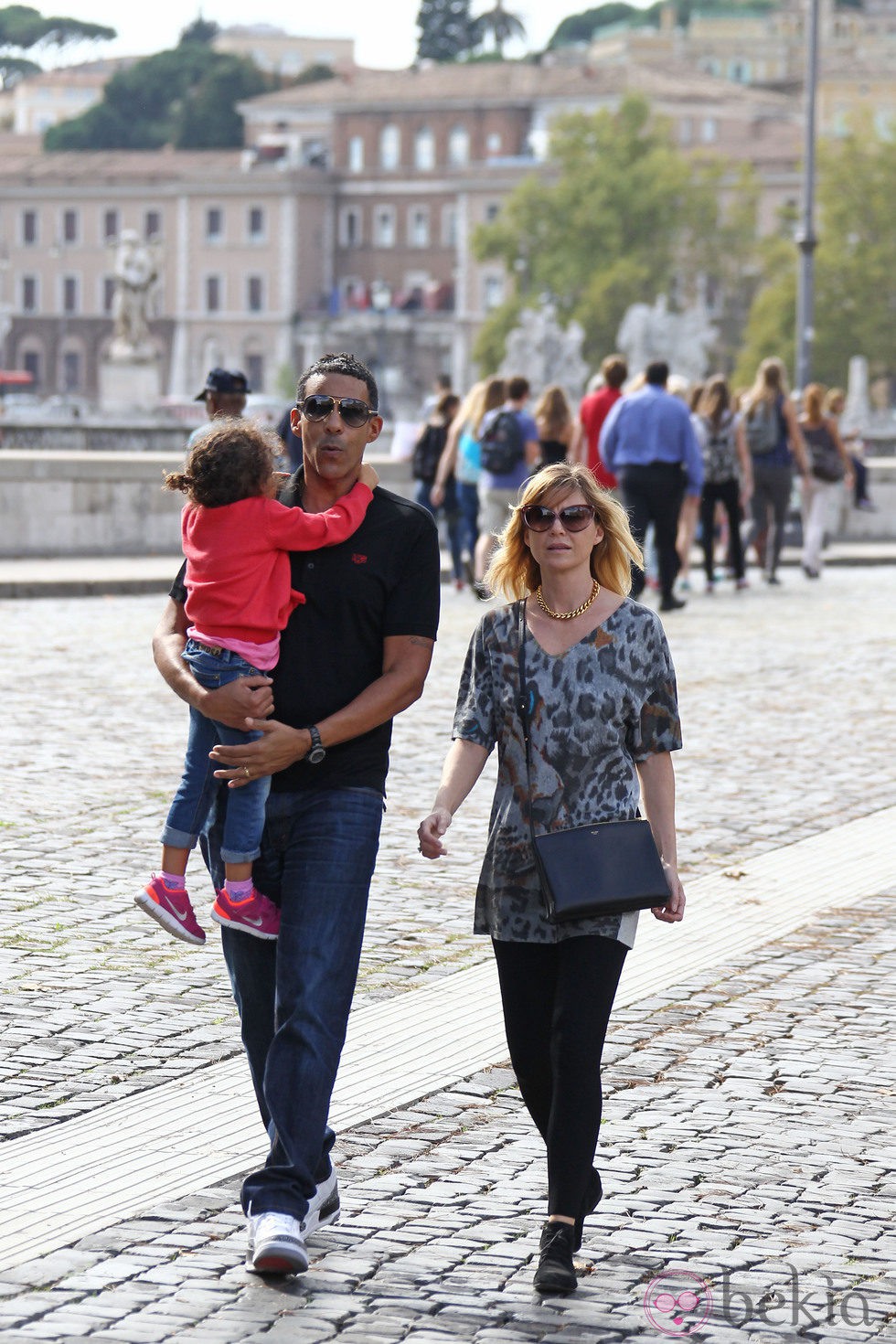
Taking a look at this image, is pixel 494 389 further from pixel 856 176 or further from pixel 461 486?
Answer: pixel 856 176

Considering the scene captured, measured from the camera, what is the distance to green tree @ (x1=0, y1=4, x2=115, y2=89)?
632 feet

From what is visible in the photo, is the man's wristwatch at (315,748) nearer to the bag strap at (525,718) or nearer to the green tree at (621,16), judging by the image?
the bag strap at (525,718)

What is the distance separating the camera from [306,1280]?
4.64 meters

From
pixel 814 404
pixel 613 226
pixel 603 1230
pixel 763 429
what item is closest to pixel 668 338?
pixel 613 226

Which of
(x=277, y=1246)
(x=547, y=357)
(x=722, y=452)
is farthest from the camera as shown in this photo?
(x=547, y=357)

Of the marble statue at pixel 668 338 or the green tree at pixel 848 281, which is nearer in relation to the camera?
the marble statue at pixel 668 338

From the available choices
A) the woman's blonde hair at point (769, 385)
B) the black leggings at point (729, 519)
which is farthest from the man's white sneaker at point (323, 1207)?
the woman's blonde hair at point (769, 385)

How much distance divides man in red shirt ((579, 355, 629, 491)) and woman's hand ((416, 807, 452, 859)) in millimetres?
13840

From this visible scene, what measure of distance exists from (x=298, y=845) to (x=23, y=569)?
1767 centimetres

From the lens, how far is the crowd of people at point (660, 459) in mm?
17953

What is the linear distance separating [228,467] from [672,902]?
Result: 1138 mm

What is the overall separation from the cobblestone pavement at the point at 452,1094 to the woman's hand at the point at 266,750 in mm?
859

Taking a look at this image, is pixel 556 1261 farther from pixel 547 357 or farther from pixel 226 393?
pixel 547 357

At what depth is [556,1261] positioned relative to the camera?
460 cm
